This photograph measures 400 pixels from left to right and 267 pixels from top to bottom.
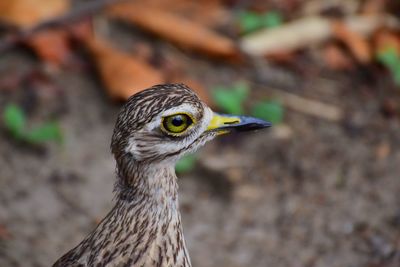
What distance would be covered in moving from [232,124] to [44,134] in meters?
2.13

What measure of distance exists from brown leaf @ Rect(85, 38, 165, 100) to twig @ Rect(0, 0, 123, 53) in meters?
0.22

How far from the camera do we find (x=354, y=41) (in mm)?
6383

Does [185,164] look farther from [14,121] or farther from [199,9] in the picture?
[199,9]

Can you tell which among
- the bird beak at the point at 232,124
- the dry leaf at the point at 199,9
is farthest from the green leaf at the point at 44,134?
the bird beak at the point at 232,124

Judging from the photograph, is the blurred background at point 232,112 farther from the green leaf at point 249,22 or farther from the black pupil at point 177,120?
the black pupil at point 177,120

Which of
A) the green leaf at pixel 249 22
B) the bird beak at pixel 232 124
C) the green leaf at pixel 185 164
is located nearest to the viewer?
the bird beak at pixel 232 124

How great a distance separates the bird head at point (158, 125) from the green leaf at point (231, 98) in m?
2.20

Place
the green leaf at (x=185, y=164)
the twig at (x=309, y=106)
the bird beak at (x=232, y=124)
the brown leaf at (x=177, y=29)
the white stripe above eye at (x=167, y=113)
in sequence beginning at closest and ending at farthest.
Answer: the white stripe above eye at (x=167, y=113), the bird beak at (x=232, y=124), the green leaf at (x=185, y=164), the twig at (x=309, y=106), the brown leaf at (x=177, y=29)

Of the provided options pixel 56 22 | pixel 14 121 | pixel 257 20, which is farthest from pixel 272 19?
pixel 14 121

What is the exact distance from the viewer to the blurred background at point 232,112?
5094 millimetres

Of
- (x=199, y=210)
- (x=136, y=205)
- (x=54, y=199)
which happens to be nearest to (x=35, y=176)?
(x=54, y=199)

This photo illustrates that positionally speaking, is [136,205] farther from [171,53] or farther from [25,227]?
[171,53]

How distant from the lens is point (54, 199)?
17.1 feet

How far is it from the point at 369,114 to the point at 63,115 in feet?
7.17
